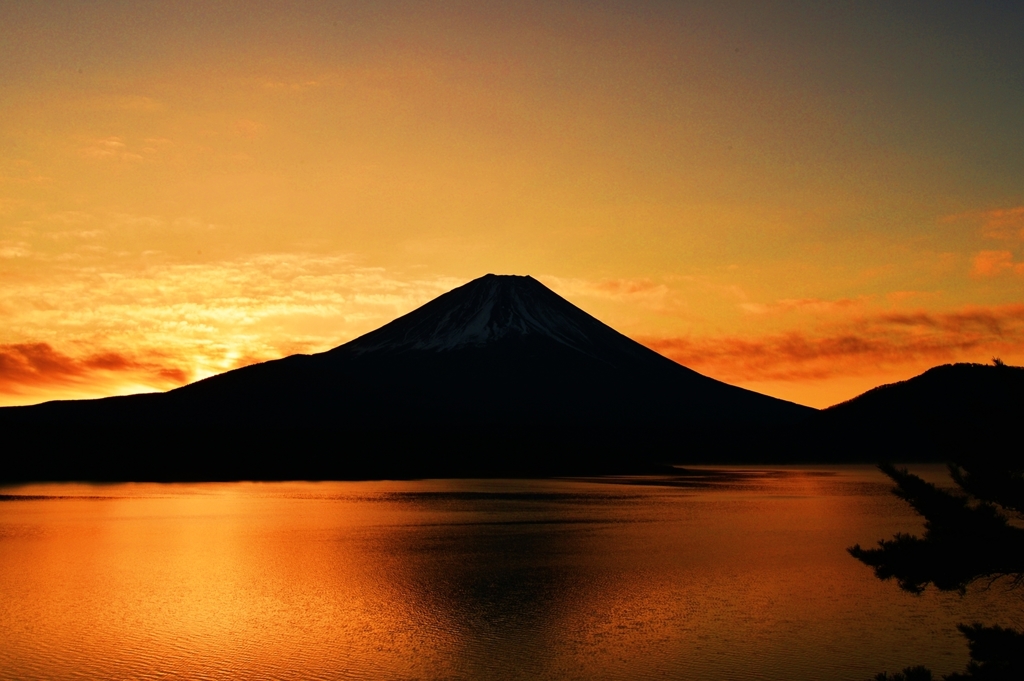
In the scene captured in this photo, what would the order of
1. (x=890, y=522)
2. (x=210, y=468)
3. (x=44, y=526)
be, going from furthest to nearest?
(x=210, y=468) < (x=890, y=522) < (x=44, y=526)

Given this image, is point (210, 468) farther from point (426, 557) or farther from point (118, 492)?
point (426, 557)

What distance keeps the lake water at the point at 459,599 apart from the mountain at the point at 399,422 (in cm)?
4567

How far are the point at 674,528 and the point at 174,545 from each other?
19.9 metres

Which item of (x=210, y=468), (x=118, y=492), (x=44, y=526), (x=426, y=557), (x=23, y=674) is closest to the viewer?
(x=23, y=674)

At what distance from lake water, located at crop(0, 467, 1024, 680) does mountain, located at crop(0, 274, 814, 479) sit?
1798 inches

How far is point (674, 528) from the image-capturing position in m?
42.4

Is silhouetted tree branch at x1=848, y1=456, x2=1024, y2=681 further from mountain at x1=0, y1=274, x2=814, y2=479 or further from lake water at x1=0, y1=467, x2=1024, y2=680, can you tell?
mountain at x1=0, y1=274, x2=814, y2=479

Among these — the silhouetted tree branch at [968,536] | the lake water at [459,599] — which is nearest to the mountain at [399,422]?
the lake water at [459,599]

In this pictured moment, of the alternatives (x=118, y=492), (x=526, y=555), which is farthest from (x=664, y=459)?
(x=526, y=555)

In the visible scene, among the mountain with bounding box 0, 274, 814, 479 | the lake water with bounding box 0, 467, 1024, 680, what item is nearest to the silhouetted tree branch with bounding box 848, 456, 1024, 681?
the lake water with bounding box 0, 467, 1024, 680

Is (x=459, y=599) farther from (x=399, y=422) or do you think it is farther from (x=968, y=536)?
Result: (x=399, y=422)

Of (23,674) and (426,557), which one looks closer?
(23,674)

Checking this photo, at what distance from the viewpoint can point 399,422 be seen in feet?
531

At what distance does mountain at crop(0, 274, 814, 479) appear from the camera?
9344 centimetres
